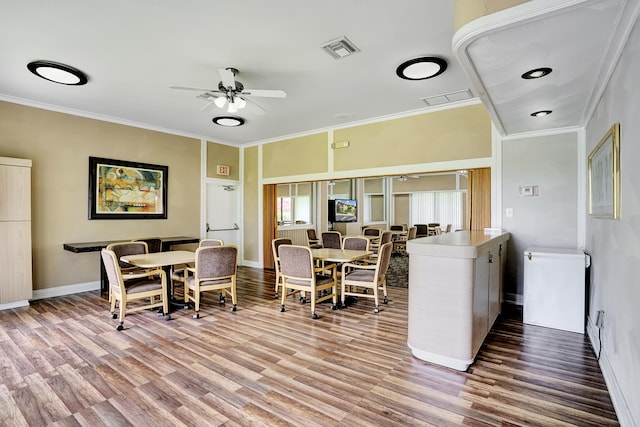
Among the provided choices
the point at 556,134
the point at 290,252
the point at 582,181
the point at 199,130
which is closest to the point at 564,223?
the point at 582,181

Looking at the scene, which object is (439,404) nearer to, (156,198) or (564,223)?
(564,223)

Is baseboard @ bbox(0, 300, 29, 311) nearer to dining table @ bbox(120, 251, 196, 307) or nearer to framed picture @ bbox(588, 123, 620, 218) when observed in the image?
dining table @ bbox(120, 251, 196, 307)

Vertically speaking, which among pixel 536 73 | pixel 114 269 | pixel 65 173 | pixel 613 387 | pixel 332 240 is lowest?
pixel 613 387

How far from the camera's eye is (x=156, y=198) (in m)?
6.19

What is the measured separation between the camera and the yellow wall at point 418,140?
467 centimetres

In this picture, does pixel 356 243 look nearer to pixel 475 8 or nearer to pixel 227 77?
pixel 227 77

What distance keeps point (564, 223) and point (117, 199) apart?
6.79 meters

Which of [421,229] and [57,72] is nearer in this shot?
[57,72]

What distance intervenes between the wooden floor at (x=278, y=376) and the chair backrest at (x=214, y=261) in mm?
540

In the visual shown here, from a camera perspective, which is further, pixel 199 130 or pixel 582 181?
pixel 199 130

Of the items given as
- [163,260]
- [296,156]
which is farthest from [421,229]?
[163,260]

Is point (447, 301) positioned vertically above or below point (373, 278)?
above

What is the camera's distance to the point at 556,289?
138 inches

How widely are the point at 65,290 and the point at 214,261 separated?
3022 millimetres
